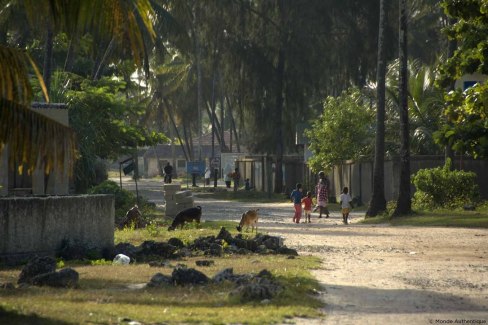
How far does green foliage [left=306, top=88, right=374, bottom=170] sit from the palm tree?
3635cm

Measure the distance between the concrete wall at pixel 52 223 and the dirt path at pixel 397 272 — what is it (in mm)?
4432

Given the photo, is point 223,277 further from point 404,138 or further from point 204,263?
point 404,138

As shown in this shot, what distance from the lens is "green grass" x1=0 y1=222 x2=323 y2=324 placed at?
11.6m

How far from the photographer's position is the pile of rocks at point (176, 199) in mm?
35125

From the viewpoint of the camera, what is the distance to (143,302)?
13.1 m

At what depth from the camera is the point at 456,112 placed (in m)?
27.4

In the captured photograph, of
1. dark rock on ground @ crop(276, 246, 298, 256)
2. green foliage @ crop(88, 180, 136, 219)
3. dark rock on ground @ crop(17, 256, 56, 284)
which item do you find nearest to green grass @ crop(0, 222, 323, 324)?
dark rock on ground @ crop(17, 256, 56, 284)

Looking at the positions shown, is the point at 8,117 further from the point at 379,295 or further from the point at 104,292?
the point at 379,295

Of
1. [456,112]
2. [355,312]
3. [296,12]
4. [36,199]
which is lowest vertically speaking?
[355,312]

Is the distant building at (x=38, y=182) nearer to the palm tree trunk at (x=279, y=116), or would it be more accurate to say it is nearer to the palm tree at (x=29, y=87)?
the palm tree at (x=29, y=87)

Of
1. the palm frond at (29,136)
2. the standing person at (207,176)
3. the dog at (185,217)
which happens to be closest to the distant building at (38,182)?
the dog at (185,217)

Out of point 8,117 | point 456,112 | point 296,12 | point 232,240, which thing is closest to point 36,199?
point 232,240

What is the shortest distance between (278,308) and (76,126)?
25.2 m

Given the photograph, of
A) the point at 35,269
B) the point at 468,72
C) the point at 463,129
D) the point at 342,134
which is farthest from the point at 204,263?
the point at 342,134
